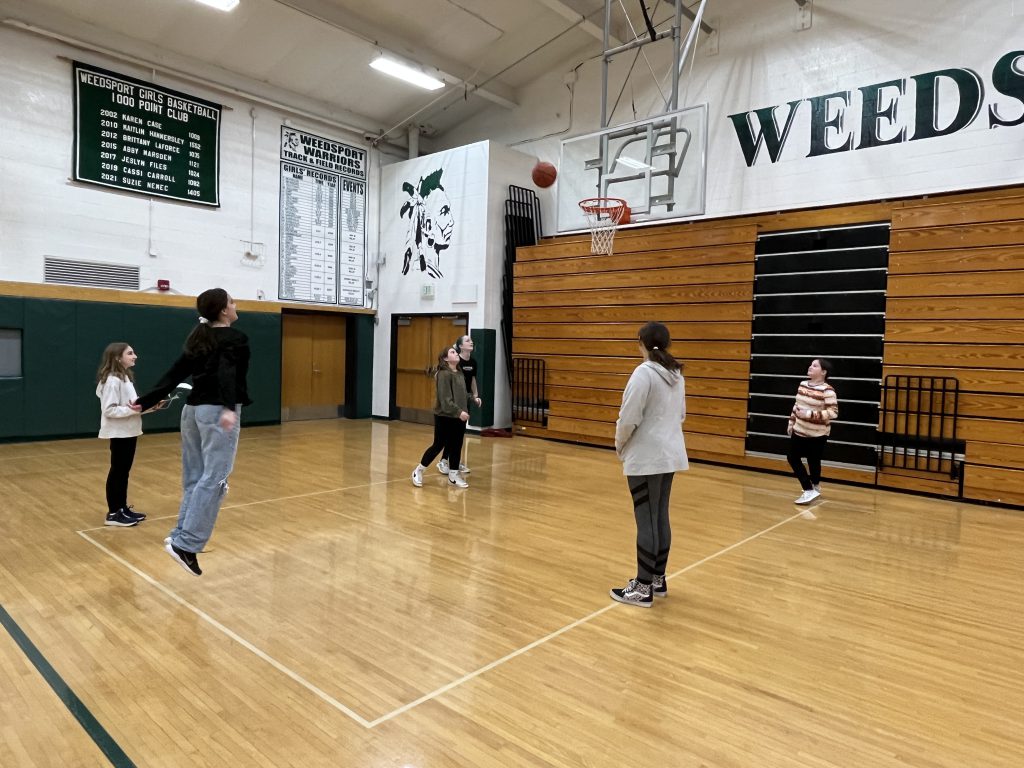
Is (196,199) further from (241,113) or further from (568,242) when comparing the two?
(568,242)

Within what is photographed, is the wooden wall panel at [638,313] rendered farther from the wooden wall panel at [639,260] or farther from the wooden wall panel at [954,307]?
the wooden wall panel at [954,307]

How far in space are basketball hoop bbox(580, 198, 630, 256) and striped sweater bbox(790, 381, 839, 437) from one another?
3.38m

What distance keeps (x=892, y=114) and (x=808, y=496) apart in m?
4.41

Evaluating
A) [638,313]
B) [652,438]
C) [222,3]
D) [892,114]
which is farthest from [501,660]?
[222,3]

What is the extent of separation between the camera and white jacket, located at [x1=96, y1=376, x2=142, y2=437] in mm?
4410

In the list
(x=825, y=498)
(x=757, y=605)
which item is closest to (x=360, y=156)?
(x=825, y=498)

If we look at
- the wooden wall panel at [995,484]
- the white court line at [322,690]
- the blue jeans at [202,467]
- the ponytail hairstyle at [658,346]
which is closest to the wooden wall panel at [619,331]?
the wooden wall panel at [995,484]

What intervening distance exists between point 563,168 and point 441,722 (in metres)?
8.43

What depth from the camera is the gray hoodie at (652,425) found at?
10.9 ft

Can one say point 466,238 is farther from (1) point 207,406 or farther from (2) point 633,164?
(1) point 207,406

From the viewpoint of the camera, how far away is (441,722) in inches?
92.9

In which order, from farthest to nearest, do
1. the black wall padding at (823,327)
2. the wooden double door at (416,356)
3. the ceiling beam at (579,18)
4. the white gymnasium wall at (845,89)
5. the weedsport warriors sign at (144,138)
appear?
the wooden double door at (416,356)
the ceiling beam at (579,18)
the weedsport warriors sign at (144,138)
the black wall padding at (823,327)
the white gymnasium wall at (845,89)

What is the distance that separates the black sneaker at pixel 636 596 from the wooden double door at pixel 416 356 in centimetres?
758

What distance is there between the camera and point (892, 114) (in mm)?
7309
